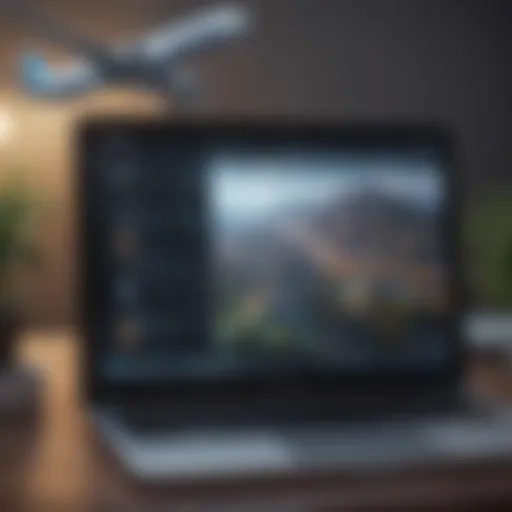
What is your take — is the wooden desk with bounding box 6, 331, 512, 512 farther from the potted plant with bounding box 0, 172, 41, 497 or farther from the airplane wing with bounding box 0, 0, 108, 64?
the airplane wing with bounding box 0, 0, 108, 64

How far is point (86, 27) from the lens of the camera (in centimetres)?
139

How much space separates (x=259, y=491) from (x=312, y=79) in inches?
33.3

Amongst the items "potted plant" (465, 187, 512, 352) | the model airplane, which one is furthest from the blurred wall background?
"potted plant" (465, 187, 512, 352)

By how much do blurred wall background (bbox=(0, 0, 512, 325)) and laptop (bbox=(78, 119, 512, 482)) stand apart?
1.33ft

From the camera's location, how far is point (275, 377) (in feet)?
3.11

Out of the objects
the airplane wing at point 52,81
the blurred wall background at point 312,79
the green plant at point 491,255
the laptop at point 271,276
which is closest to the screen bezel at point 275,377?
the laptop at point 271,276

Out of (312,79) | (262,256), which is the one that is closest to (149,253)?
(262,256)

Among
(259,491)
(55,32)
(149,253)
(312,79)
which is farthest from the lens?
(312,79)

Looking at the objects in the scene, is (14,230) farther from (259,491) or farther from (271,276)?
(259,491)

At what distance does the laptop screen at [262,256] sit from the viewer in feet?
3.04

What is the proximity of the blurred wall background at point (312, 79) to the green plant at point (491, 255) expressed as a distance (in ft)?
0.99

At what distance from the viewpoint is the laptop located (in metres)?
0.92

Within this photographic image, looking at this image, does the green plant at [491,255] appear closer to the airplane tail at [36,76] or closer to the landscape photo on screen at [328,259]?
the landscape photo on screen at [328,259]

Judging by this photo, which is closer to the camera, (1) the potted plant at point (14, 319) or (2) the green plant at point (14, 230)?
(1) the potted plant at point (14, 319)
